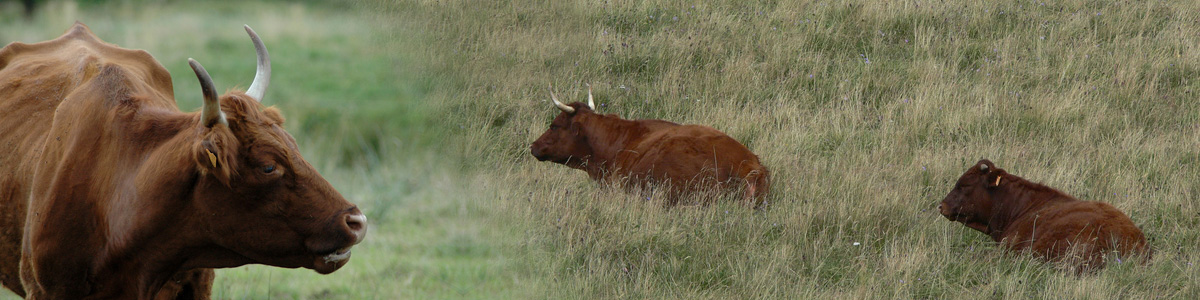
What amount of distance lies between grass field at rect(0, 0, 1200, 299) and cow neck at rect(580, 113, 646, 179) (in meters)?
0.17

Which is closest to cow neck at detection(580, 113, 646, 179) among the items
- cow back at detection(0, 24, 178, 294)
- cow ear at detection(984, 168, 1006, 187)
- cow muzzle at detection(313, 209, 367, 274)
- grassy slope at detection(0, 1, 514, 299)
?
grassy slope at detection(0, 1, 514, 299)

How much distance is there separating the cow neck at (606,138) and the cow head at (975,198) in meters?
2.14

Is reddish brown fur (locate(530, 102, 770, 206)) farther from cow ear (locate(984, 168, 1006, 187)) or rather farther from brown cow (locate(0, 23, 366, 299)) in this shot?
brown cow (locate(0, 23, 366, 299))

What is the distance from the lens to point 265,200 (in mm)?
3279

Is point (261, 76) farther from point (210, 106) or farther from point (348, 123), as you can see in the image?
point (348, 123)

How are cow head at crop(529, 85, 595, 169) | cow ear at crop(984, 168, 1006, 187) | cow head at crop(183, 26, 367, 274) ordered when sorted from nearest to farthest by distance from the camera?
cow head at crop(183, 26, 367, 274) < cow ear at crop(984, 168, 1006, 187) < cow head at crop(529, 85, 595, 169)

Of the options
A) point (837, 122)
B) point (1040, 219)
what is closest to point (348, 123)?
point (837, 122)

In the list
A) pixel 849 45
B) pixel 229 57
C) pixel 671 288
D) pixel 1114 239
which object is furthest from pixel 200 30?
pixel 1114 239

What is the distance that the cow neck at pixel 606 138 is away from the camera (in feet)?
22.5

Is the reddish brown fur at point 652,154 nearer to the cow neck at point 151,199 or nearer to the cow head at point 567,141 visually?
the cow head at point 567,141

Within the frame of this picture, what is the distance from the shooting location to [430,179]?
8.07 meters

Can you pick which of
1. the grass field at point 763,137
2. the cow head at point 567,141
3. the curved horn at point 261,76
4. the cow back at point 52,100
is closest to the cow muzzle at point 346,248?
the curved horn at point 261,76

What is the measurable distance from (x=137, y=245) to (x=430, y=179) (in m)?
4.69

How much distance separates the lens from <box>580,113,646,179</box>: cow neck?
6855 mm
